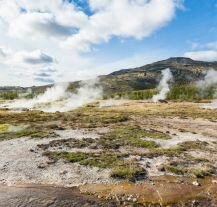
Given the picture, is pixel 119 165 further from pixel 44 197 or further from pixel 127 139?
pixel 127 139

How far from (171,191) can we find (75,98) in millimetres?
153558

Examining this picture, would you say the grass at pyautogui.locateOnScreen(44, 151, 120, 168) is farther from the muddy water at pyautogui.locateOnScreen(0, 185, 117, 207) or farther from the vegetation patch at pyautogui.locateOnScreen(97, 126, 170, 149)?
the muddy water at pyautogui.locateOnScreen(0, 185, 117, 207)

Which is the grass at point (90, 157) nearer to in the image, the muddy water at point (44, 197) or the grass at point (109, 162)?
the grass at point (109, 162)

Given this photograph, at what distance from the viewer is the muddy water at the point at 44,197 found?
881 inches

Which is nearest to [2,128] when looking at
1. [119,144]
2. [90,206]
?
[119,144]

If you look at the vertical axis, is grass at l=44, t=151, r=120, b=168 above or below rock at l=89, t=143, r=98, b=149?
above

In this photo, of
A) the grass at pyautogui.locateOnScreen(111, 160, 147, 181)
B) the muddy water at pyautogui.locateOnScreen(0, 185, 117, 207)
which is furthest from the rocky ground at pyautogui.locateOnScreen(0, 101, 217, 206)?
the muddy water at pyautogui.locateOnScreen(0, 185, 117, 207)

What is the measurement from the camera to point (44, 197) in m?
23.5

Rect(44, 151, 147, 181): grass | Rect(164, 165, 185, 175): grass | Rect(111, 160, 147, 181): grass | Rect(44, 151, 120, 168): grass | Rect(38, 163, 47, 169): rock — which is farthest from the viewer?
Rect(44, 151, 120, 168): grass

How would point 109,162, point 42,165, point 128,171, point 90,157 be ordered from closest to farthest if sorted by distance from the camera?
point 128,171
point 42,165
point 109,162
point 90,157

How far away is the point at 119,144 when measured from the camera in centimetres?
4288

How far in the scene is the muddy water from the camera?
22375mm

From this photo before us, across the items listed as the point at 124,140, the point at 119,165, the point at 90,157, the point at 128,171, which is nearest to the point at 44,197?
the point at 128,171

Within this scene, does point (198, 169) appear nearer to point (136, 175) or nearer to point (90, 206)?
point (136, 175)
